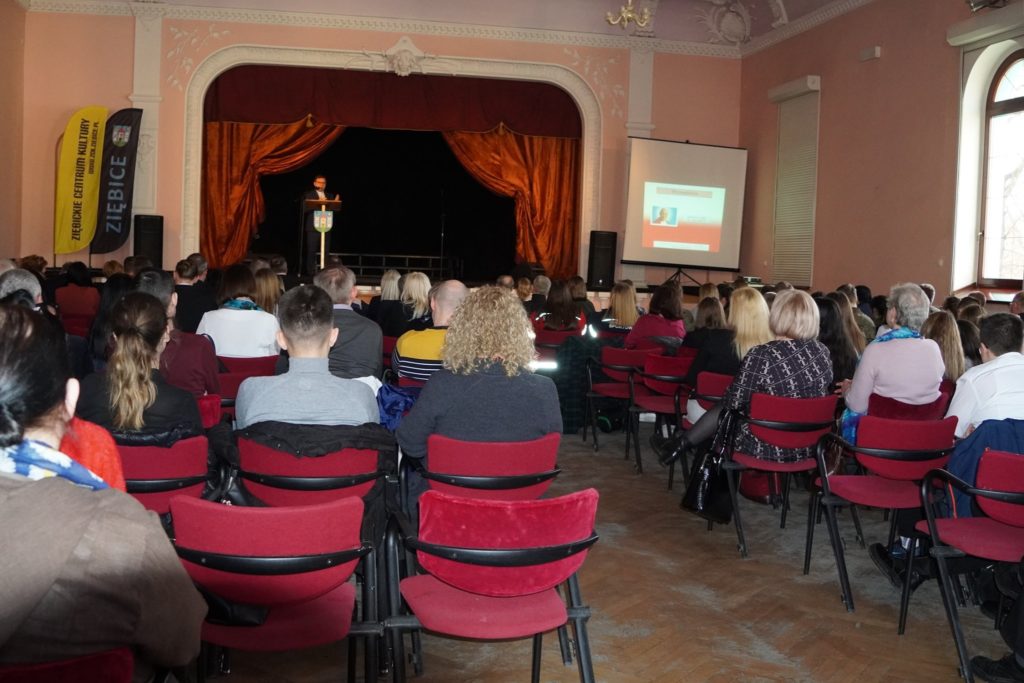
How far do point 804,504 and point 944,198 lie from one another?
5.38 metres

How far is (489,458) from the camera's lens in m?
3.06

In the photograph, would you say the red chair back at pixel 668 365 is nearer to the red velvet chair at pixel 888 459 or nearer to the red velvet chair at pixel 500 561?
the red velvet chair at pixel 888 459

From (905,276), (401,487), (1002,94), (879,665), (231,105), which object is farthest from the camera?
(231,105)

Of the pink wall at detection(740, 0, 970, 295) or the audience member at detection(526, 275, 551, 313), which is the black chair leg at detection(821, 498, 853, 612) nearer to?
the audience member at detection(526, 275, 551, 313)

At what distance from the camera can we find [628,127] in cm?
1370

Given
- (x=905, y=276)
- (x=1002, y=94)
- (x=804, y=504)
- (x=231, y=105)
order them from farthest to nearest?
(x=231, y=105)
(x=905, y=276)
(x=1002, y=94)
(x=804, y=504)

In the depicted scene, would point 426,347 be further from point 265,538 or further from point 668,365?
point 265,538

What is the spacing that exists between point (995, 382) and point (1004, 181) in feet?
21.3

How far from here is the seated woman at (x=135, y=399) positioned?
3047mm

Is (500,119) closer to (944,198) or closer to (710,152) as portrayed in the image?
A: (710,152)

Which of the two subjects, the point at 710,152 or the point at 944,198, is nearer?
the point at 944,198

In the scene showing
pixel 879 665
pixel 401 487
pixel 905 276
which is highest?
pixel 905 276

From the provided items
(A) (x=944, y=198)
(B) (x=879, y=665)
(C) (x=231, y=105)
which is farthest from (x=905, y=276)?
(C) (x=231, y=105)

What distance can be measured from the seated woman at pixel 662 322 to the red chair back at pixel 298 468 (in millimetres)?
4166
